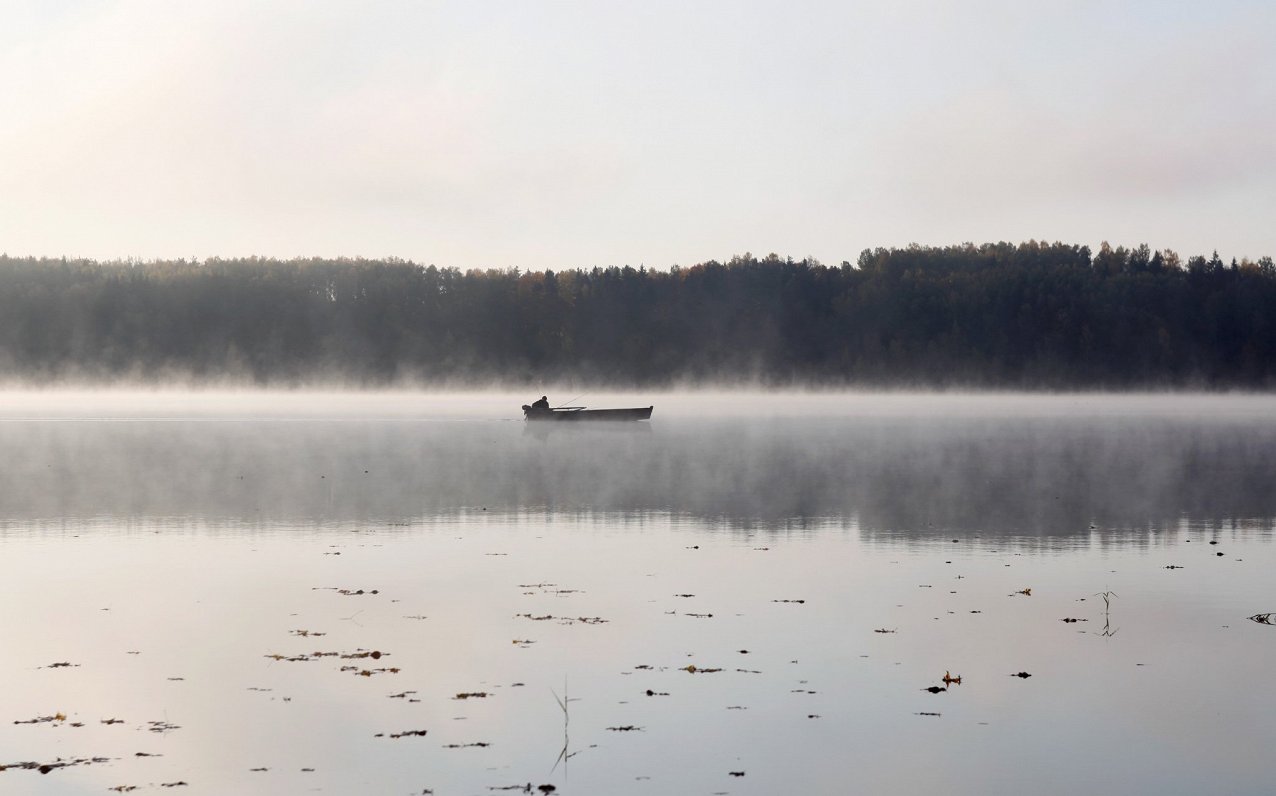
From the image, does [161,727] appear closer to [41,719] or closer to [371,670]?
[41,719]

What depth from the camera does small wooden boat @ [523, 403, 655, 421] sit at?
69.1 meters

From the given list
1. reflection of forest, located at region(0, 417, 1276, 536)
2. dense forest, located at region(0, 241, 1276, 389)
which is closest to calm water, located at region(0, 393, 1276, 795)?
reflection of forest, located at region(0, 417, 1276, 536)

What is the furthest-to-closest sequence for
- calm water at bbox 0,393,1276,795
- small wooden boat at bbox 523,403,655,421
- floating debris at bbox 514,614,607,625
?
1. small wooden boat at bbox 523,403,655,421
2. floating debris at bbox 514,614,607,625
3. calm water at bbox 0,393,1276,795

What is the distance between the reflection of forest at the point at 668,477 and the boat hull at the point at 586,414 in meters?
7.48

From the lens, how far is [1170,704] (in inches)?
417

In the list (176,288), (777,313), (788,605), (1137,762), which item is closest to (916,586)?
(788,605)

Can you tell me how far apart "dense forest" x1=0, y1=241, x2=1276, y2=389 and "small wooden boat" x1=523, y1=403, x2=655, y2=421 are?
9860cm

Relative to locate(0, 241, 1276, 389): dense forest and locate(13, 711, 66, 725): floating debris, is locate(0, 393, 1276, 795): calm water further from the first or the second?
locate(0, 241, 1276, 389): dense forest

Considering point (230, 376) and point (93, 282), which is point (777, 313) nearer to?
point (230, 376)

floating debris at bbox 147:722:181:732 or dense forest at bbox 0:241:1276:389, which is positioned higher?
dense forest at bbox 0:241:1276:389

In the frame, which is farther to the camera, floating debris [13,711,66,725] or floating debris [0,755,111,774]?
floating debris [13,711,66,725]

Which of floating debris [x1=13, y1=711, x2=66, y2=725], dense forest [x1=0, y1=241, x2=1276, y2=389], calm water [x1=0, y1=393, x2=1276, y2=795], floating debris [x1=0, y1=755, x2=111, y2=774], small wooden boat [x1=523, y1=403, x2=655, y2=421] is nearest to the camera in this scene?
floating debris [x1=0, y1=755, x2=111, y2=774]

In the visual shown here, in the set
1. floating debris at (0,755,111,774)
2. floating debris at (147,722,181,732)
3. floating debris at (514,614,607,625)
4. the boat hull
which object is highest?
the boat hull

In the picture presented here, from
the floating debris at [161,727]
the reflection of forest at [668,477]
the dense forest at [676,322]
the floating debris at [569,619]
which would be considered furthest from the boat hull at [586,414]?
the dense forest at [676,322]
